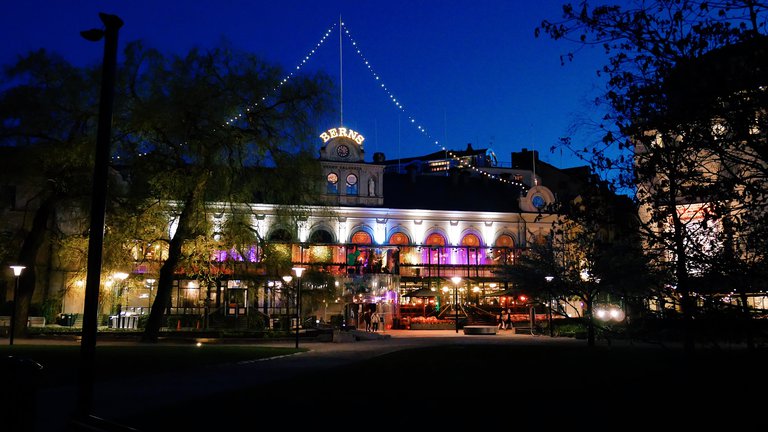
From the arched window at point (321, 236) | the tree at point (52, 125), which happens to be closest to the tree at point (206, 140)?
the tree at point (52, 125)

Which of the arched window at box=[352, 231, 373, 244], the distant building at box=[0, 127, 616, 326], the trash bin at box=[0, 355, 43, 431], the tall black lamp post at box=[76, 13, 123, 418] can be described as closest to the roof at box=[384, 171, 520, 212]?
the distant building at box=[0, 127, 616, 326]

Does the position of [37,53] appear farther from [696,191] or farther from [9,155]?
[696,191]

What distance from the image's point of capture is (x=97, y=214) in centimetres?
1036

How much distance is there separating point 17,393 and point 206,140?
73.6 feet

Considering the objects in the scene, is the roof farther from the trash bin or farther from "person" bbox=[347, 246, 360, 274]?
the trash bin

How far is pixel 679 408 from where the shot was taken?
10.8m

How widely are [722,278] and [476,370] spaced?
23.9 feet

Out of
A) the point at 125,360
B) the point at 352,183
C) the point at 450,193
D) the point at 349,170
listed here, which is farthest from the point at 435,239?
the point at 125,360

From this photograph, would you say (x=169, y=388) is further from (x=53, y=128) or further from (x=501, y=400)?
(x=53, y=128)

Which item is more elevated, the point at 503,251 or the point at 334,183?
the point at 334,183

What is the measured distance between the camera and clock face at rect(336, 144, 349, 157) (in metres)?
58.1

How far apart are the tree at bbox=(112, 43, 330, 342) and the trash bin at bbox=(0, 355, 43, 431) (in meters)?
21.3

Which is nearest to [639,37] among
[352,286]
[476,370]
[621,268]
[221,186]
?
[476,370]

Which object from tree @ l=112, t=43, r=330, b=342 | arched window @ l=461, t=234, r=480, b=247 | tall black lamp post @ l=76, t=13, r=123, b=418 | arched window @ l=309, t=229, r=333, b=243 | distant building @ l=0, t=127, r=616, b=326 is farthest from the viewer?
arched window @ l=461, t=234, r=480, b=247
